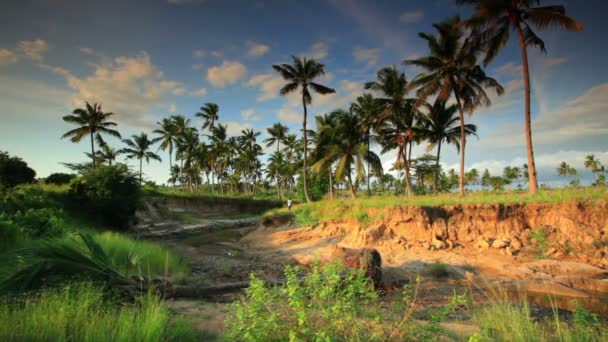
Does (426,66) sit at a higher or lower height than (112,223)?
higher

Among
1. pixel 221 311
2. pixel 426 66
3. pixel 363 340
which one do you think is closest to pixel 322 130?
pixel 426 66

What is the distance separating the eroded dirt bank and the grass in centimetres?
36

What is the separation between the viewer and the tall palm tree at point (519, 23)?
14394mm

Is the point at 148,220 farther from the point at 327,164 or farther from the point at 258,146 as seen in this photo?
the point at 258,146

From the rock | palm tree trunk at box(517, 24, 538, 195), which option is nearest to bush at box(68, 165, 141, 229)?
the rock

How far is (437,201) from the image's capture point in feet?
47.6

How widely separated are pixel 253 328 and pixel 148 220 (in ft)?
99.9

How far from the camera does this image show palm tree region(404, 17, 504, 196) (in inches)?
777

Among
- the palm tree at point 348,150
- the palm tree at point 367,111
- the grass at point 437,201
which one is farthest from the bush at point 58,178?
the palm tree at point 367,111

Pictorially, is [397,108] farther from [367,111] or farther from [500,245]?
[500,245]

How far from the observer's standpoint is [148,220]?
94.0 ft

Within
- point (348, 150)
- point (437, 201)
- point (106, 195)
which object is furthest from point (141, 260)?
point (348, 150)

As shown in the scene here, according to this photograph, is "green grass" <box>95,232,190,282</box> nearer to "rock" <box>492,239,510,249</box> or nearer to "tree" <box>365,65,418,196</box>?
"rock" <box>492,239,510,249</box>

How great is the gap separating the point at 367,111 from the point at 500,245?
820 inches
